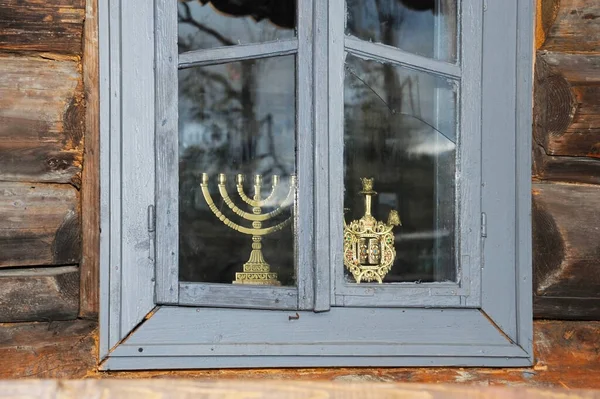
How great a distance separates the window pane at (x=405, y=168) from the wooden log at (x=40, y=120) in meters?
0.56

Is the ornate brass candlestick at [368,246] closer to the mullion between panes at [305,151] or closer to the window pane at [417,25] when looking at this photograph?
the mullion between panes at [305,151]

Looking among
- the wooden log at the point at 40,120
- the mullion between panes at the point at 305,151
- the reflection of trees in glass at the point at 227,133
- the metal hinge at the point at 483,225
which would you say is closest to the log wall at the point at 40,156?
the wooden log at the point at 40,120

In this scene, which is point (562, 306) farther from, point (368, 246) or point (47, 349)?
point (47, 349)

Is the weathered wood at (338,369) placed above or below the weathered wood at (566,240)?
below

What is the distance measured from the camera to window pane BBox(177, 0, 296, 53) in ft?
5.01

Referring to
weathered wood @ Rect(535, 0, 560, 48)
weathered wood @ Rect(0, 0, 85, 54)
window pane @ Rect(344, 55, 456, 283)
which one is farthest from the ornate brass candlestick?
weathered wood @ Rect(0, 0, 85, 54)

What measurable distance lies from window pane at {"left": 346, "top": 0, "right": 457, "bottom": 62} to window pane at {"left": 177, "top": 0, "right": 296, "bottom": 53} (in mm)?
179

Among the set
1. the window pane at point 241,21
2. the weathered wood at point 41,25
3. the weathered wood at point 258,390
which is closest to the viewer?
the weathered wood at point 258,390

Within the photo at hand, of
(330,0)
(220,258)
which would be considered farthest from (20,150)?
(330,0)

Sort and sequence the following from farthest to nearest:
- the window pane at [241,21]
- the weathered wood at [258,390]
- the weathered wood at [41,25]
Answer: the window pane at [241,21]
the weathered wood at [41,25]
the weathered wood at [258,390]

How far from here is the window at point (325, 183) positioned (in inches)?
58.1

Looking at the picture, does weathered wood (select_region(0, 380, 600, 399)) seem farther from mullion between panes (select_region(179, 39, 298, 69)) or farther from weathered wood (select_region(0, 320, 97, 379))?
mullion between panes (select_region(179, 39, 298, 69))

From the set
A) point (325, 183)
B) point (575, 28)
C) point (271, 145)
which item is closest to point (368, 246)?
point (325, 183)

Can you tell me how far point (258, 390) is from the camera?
4.21ft
